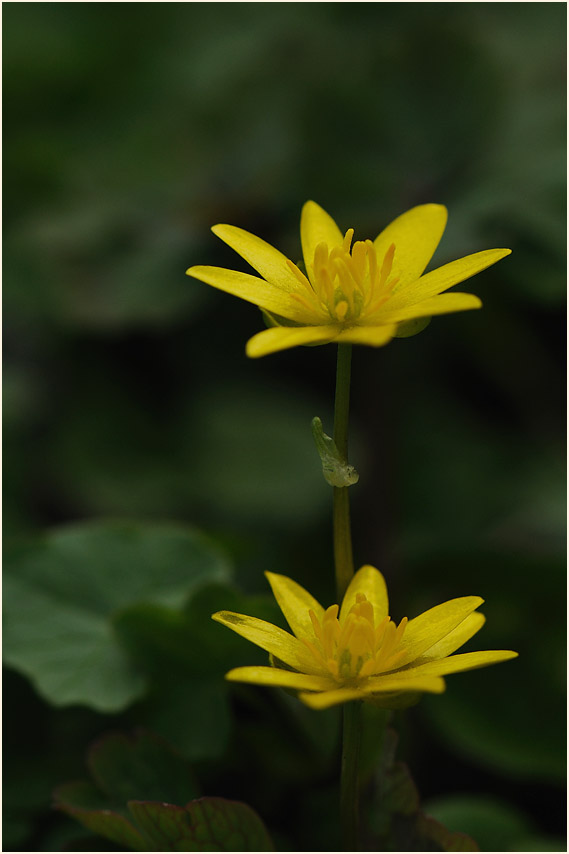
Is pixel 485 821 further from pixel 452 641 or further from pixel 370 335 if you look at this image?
pixel 370 335

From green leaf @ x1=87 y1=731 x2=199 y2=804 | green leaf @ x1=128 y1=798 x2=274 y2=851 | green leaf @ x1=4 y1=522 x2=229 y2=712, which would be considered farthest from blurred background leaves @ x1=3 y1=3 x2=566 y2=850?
green leaf @ x1=128 y1=798 x2=274 y2=851

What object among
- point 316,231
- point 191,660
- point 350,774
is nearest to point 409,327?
point 316,231

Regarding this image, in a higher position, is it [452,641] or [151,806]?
[452,641]

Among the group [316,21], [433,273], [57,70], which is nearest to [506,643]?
[433,273]

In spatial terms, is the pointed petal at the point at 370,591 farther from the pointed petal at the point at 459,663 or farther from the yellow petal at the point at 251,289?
the yellow petal at the point at 251,289

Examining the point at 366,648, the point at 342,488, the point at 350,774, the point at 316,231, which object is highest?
the point at 316,231

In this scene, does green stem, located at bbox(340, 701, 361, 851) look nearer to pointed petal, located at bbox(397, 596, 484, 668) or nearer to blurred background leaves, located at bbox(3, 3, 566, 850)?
pointed petal, located at bbox(397, 596, 484, 668)

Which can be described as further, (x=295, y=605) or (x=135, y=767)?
(x=135, y=767)
